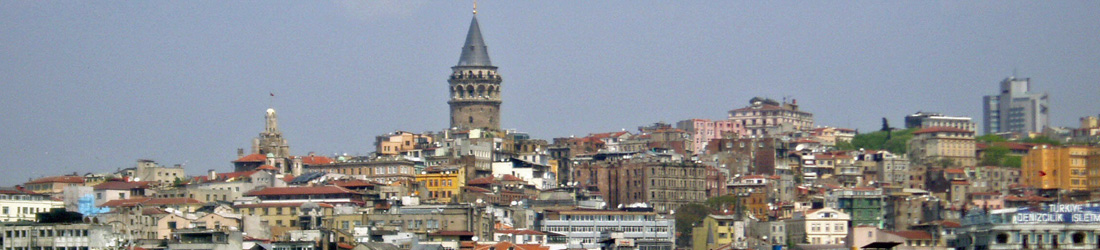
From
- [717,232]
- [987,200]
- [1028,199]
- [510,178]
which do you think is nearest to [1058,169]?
[987,200]

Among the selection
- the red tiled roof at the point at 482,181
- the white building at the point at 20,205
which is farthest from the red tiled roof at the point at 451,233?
the red tiled roof at the point at 482,181

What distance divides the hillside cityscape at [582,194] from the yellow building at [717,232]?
122 mm

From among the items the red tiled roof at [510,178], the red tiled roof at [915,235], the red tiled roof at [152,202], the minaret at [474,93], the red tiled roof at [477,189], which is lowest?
the red tiled roof at [915,235]

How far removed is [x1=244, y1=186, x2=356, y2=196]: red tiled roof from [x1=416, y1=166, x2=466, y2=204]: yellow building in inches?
398

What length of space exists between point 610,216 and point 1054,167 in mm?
36647

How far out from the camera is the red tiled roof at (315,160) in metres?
148

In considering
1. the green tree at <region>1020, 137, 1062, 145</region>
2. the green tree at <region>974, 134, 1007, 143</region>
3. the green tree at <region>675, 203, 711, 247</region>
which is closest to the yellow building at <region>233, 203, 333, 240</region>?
the green tree at <region>675, 203, 711, 247</region>

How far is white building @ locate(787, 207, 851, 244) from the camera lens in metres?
119

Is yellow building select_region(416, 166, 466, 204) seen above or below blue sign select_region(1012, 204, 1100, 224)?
above

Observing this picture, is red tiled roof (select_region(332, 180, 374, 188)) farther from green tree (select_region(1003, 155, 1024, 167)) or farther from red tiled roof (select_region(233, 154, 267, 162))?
green tree (select_region(1003, 155, 1024, 167))

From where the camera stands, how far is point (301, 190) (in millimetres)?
119875

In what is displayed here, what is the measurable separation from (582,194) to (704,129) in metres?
46.4

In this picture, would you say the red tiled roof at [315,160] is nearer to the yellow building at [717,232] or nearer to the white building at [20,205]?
Answer: the yellow building at [717,232]

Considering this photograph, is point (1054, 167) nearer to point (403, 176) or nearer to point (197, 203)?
point (403, 176)
